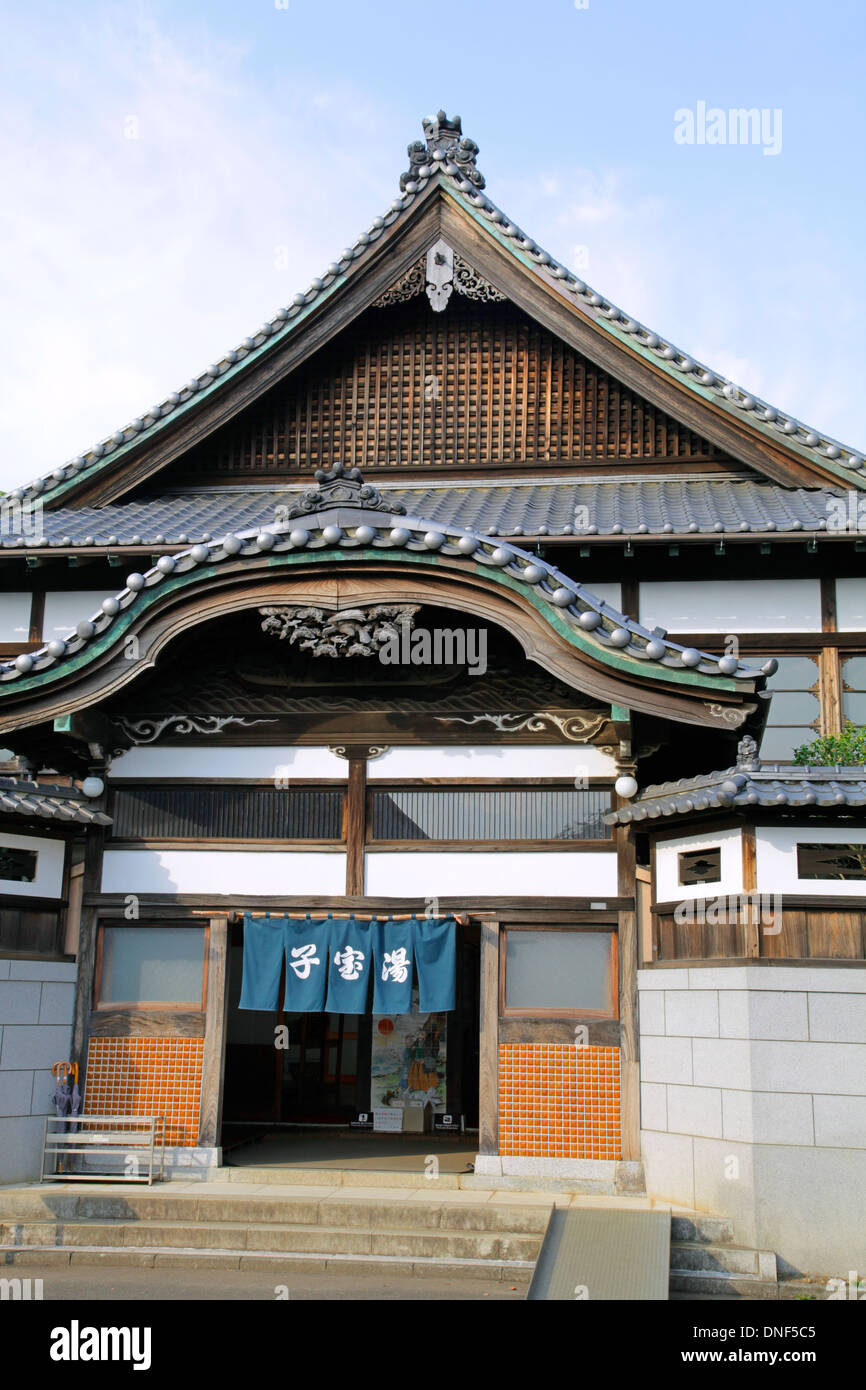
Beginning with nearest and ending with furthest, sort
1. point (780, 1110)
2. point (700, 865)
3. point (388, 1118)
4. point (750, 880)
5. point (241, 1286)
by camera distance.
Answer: point (241, 1286)
point (780, 1110)
point (750, 880)
point (700, 865)
point (388, 1118)

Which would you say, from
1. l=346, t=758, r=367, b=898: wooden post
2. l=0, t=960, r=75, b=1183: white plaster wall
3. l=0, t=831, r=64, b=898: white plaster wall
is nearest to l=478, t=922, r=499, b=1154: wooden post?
l=346, t=758, r=367, b=898: wooden post

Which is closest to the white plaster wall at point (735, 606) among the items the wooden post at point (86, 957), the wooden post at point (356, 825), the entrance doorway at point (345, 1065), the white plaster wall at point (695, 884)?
the white plaster wall at point (695, 884)

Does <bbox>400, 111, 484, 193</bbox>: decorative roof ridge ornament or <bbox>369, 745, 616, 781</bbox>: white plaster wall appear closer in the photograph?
<bbox>369, 745, 616, 781</bbox>: white plaster wall

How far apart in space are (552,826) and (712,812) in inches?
77.2

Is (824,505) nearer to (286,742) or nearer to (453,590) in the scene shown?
(453,590)

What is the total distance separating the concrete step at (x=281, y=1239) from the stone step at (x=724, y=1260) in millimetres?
1137

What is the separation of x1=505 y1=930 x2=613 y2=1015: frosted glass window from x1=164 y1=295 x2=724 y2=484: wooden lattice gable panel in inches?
264

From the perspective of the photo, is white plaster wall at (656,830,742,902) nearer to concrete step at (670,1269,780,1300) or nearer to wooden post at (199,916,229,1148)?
concrete step at (670,1269,780,1300)

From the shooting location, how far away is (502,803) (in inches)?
475

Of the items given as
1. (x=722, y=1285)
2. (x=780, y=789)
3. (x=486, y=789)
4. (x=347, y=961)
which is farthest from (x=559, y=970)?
(x=722, y=1285)

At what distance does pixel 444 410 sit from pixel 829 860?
27.6 ft

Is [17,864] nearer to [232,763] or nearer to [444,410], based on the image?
[232,763]

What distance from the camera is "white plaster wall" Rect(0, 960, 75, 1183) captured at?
1111cm

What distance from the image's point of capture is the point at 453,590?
1130cm
